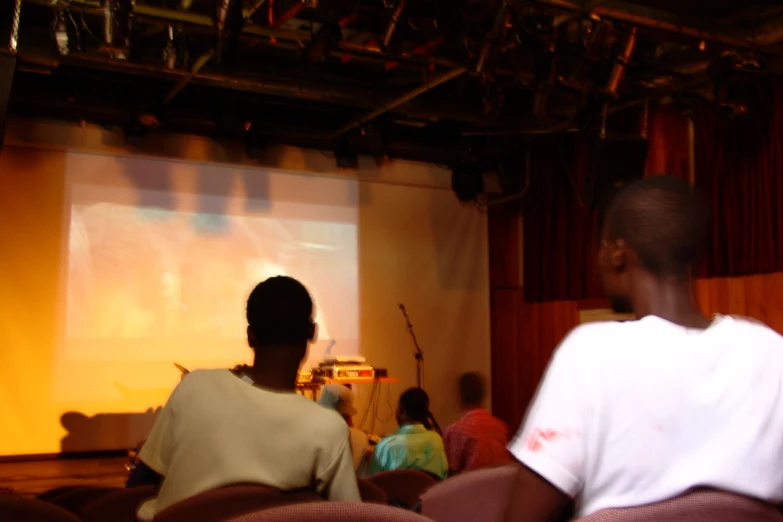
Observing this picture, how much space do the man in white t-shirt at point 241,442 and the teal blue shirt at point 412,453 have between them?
1999 millimetres

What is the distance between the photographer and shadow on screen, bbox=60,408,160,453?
22.1 feet

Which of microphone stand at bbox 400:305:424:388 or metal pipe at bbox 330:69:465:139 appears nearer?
metal pipe at bbox 330:69:465:139

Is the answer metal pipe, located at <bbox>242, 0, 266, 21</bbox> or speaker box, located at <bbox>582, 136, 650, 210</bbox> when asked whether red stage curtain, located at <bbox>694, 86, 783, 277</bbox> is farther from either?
metal pipe, located at <bbox>242, 0, 266, 21</bbox>

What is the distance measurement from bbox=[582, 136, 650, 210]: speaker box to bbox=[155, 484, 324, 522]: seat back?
194 inches

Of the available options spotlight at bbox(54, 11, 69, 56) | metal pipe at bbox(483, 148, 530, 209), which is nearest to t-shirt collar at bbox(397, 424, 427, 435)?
spotlight at bbox(54, 11, 69, 56)

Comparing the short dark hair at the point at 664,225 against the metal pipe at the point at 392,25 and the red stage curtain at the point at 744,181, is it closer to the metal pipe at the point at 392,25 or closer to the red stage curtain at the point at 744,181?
the metal pipe at the point at 392,25

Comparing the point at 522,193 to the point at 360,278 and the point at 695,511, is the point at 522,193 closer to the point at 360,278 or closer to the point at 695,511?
the point at 360,278

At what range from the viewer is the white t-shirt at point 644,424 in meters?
1.02

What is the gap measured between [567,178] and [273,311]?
6736mm

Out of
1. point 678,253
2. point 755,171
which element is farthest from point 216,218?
point 678,253

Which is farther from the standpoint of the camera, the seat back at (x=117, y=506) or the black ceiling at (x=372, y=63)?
the black ceiling at (x=372, y=63)

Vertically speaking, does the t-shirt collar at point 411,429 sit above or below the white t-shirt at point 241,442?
below

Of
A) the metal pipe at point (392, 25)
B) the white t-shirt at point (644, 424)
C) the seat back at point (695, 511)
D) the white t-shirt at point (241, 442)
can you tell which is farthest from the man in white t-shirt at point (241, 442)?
the metal pipe at point (392, 25)

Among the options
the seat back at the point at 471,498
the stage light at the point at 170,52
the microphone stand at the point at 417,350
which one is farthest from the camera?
the microphone stand at the point at 417,350
